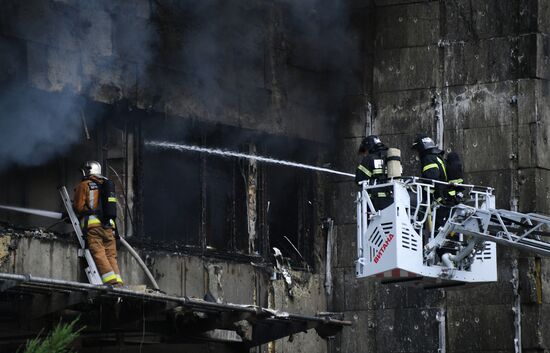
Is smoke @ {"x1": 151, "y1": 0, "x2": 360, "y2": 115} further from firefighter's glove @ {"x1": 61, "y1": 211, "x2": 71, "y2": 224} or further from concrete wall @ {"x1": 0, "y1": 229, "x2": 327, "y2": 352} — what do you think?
firefighter's glove @ {"x1": 61, "y1": 211, "x2": 71, "y2": 224}

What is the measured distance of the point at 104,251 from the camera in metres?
A: 15.7

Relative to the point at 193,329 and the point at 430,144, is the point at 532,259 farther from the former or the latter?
the point at 193,329

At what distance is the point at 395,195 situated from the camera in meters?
16.1

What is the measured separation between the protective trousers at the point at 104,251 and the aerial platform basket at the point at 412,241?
2992mm

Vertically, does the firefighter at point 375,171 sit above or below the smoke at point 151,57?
below

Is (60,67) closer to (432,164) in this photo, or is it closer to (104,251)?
(104,251)

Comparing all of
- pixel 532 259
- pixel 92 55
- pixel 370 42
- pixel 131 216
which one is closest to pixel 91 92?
pixel 92 55

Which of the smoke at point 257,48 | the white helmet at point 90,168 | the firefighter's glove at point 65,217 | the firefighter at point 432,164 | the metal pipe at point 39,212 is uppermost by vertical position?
the smoke at point 257,48

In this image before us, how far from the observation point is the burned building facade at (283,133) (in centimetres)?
1667

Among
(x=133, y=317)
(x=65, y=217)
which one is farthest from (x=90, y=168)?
(x=133, y=317)

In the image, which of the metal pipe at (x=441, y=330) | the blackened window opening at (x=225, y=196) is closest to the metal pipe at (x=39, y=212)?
the blackened window opening at (x=225, y=196)

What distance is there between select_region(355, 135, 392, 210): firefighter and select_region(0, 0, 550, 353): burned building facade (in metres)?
2.06

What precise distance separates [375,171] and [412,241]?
1063 millimetres

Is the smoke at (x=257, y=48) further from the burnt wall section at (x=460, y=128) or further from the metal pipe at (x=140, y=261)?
the metal pipe at (x=140, y=261)
